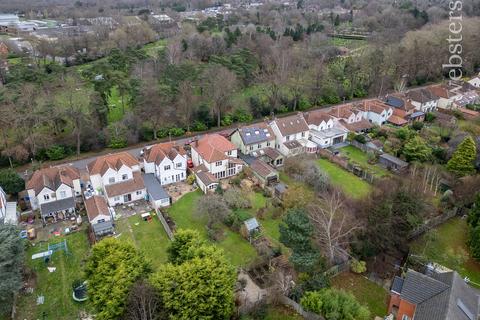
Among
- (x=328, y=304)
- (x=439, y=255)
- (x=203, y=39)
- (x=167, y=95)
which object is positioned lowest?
(x=439, y=255)

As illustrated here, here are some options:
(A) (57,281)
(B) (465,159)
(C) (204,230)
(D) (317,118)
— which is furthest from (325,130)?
(A) (57,281)

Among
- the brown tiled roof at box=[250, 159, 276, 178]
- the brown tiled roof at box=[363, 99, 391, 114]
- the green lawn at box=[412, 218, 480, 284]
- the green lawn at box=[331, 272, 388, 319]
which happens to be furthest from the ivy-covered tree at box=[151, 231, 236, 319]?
the brown tiled roof at box=[363, 99, 391, 114]

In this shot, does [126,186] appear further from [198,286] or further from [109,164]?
[198,286]

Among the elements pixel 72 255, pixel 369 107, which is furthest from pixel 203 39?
pixel 72 255

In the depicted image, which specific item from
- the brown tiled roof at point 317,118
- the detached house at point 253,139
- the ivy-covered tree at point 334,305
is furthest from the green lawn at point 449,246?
the detached house at point 253,139

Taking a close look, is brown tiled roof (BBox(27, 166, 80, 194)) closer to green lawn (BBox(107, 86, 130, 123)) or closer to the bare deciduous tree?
green lawn (BBox(107, 86, 130, 123))

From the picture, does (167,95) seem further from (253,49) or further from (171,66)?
(253,49)

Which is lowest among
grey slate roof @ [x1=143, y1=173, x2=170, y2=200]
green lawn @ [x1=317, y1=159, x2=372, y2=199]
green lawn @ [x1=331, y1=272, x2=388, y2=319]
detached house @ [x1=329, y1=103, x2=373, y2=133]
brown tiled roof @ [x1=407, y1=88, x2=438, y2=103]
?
green lawn @ [x1=331, y1=272, x2=388, y2=319]

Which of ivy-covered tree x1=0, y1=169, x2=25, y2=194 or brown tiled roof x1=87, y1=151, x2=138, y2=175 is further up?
brown tiled roof x1=87, y1=151, x2=138, y2=175
